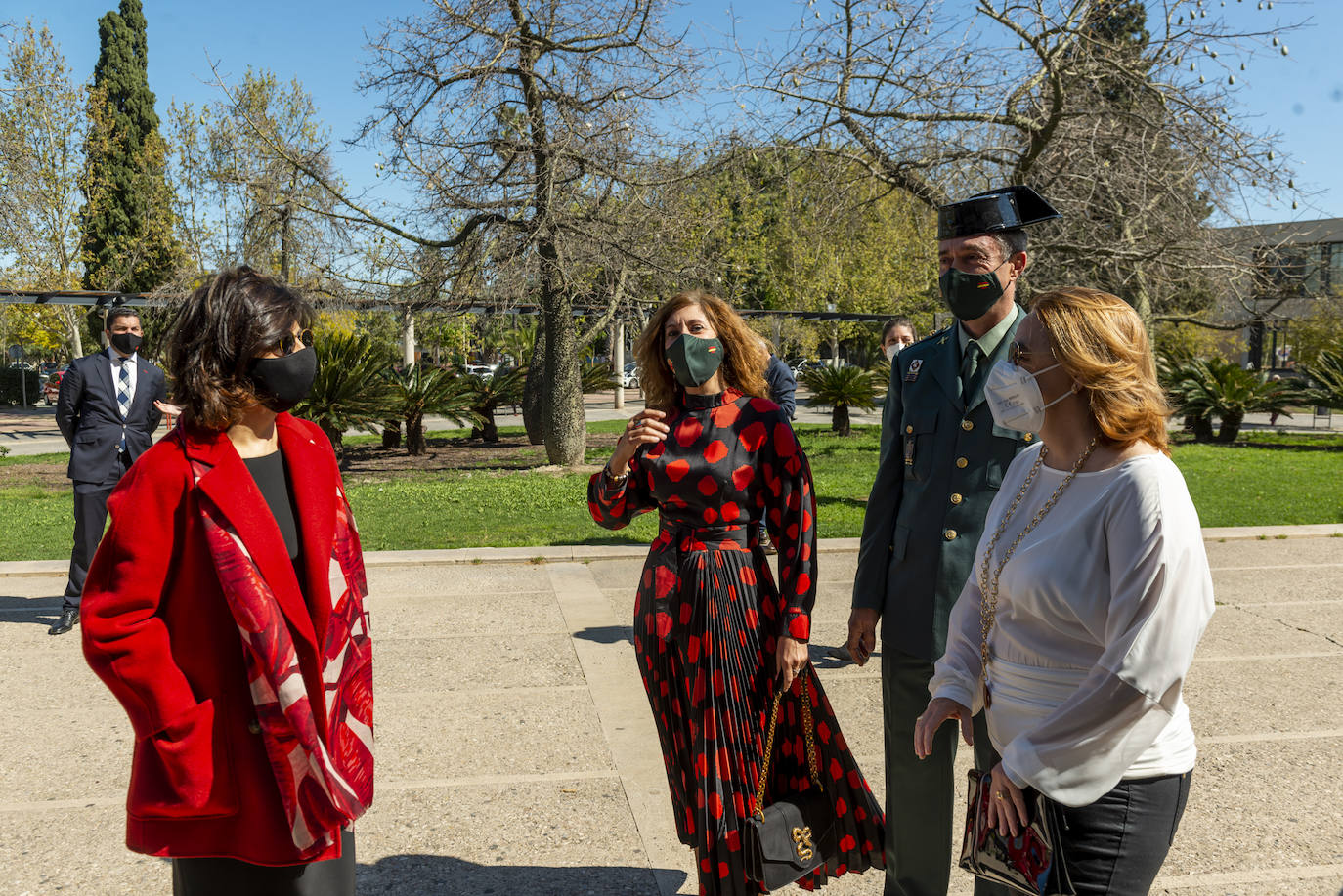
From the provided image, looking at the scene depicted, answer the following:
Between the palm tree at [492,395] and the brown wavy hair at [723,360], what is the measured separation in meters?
15.8

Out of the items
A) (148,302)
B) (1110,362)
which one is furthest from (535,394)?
(1110,362)

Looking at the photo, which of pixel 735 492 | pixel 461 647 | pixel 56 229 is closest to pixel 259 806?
pixel 735 492

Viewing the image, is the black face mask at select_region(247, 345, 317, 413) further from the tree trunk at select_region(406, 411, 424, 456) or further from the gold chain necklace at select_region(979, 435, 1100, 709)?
the tree trunk at select_region(406, 411, 424, 456)

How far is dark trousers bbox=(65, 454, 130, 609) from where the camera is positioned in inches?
262

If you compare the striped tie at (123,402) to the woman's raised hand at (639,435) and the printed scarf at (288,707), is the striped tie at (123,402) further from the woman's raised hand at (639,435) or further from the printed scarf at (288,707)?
the printed scarf at (288,707)

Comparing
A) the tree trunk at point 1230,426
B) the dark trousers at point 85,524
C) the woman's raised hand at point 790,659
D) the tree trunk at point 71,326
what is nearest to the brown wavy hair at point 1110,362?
the woman's raised hand at point 790,659

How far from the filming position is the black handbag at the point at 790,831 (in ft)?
9.60

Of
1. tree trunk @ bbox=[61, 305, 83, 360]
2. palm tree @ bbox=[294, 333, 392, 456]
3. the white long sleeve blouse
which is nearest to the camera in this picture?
the white long sleeve blouse

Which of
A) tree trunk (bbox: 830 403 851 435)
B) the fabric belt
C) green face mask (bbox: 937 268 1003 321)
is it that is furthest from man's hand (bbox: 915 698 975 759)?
tree trunk (bbox: 830 403 851 435)

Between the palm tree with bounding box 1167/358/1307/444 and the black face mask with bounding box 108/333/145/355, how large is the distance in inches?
696

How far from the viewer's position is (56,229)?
28.6 metres

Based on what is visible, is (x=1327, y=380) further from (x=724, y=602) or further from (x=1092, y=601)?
(x=1092, y=601)

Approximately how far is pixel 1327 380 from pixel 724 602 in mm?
20282

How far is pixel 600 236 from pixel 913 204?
4.18m
